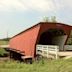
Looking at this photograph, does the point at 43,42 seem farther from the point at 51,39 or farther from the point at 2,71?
the point at 2,71

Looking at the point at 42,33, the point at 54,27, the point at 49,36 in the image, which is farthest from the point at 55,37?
the point at 54,27

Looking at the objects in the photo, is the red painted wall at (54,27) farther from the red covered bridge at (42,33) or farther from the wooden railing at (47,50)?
the wooden railing at (47,50)

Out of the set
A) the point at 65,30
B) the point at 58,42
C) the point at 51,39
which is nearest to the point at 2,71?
the point at 65,30

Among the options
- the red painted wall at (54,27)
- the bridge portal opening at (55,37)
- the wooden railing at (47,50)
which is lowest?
the wooden railing at (47,50)

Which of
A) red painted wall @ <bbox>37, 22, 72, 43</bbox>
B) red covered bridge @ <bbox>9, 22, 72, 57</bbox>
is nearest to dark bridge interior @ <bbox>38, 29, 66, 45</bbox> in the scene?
red covered bridge @ <bbox>9, 22, 72, 57</bbox>

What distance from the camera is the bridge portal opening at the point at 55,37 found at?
3162 centimetres

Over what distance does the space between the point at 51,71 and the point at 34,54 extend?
1538 centimetres

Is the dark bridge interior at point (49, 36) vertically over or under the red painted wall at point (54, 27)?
under

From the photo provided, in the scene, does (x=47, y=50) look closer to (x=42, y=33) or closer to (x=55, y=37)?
(x=42, y=33)

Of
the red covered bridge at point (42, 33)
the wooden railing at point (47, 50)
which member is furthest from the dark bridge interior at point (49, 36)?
the wooden railing at point (47, 50)

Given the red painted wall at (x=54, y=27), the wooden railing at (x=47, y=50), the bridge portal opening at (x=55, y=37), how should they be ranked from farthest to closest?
the bridge portal opening at (x=55, y=37) → the red painted wall at (x=54, y=27) → the wooden railing at (x=47, y=50)

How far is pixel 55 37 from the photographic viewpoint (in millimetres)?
34688

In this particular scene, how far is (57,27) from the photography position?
2892cm

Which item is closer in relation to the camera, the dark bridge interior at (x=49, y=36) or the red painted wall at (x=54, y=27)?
the red painted wall at (x=54, y=27)
